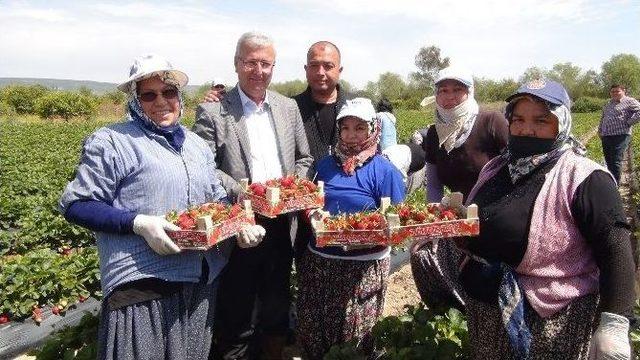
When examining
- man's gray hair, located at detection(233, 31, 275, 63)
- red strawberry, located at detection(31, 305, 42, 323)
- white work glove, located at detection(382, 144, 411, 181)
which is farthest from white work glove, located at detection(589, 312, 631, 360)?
red strawberry, located at detection(31, 305, 42, 323)

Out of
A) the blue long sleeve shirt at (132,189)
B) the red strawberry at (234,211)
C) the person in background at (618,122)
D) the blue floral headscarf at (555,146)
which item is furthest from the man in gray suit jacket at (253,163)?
the person in background at (618,122)

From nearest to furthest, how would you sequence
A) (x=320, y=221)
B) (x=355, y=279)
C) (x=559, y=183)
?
(x=559, y=183), (x=320, y=221), (x=355, y=279)

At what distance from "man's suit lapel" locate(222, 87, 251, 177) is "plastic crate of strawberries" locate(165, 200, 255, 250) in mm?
735


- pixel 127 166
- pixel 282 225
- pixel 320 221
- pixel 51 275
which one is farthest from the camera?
pixel 51 275


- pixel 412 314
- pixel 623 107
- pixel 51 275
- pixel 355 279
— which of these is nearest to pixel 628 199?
pixel 623 107

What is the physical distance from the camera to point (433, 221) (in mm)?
2496

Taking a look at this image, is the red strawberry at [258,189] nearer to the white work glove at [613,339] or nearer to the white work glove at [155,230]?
the white work glove at [155,230]

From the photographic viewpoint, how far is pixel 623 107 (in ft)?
32.6

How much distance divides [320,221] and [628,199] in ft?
31.7

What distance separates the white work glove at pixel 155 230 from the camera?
2.19 metres

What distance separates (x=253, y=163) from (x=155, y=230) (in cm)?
114

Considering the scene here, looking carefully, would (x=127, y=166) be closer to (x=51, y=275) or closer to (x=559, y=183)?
(x=559, y=183)

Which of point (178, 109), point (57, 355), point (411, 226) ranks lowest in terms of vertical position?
point (57, 355)

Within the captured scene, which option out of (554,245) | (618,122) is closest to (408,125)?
(618,122)
